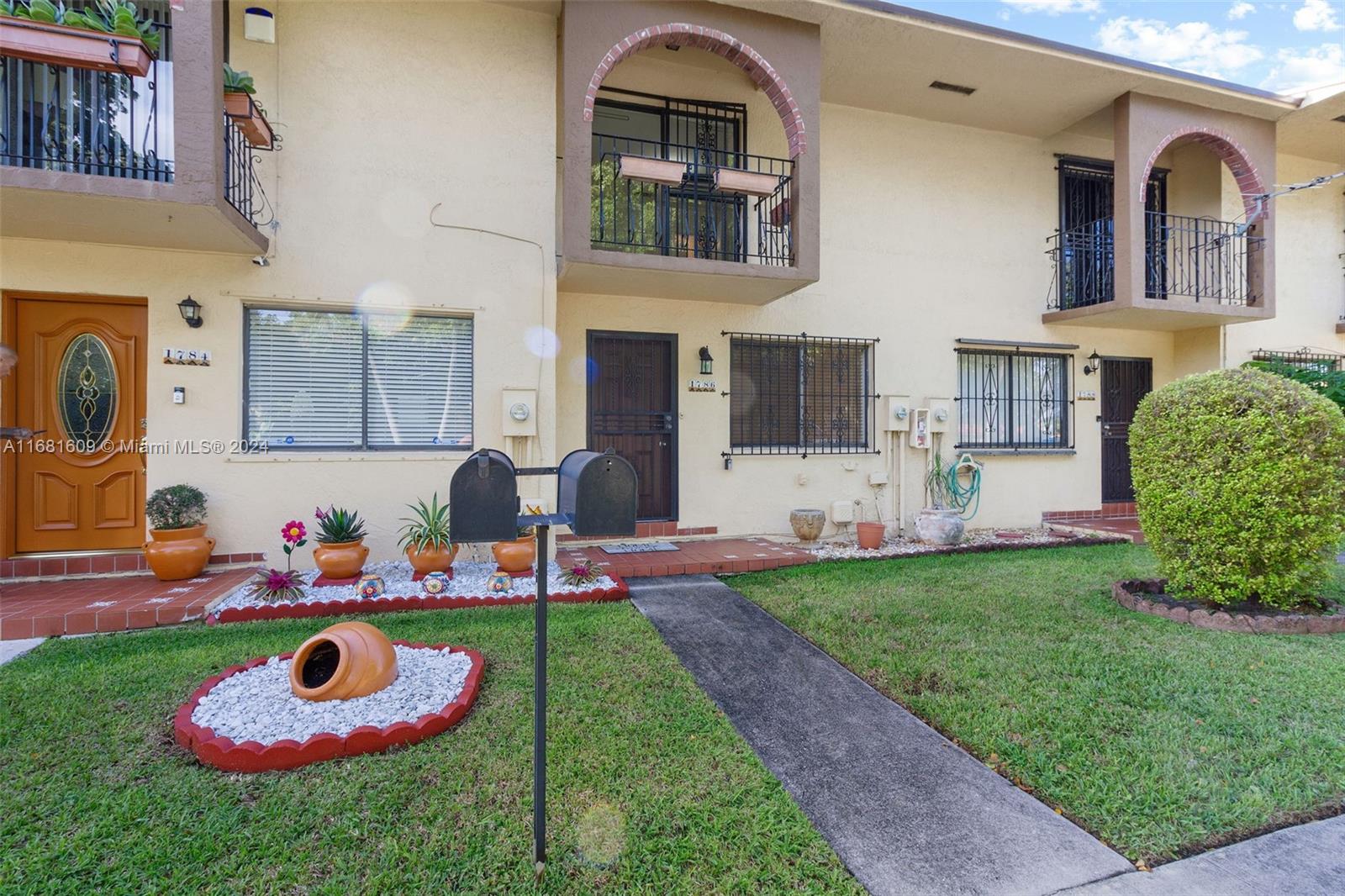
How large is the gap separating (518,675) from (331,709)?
0.90 m

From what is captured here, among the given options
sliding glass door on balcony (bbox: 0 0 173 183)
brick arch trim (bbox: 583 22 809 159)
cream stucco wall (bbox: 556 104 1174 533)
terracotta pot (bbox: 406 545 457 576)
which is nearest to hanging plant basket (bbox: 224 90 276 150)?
sliding glass door on balcony (bbox: 0 0 173 183)

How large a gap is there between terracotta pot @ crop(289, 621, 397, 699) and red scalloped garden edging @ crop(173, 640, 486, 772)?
0.31 metres

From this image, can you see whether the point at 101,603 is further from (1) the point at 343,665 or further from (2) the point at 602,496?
(2) the point at 602,496

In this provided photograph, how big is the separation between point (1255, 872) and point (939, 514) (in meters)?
5.42

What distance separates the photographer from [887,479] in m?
7.63

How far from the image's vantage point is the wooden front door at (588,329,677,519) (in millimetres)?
6809

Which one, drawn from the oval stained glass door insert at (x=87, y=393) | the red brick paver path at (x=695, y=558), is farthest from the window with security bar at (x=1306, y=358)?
the oval stained glass door insert at (x=87, y=393)

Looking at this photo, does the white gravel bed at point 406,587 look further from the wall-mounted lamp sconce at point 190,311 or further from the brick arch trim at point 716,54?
the brick arch trim at point 716,54

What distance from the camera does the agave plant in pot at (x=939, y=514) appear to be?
7.00 metres

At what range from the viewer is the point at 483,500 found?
1758mm

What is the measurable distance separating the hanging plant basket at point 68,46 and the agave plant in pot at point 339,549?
345 cm

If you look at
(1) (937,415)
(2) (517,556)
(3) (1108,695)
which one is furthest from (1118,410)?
(2) (517,556)

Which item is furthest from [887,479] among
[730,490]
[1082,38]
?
[1082,38]

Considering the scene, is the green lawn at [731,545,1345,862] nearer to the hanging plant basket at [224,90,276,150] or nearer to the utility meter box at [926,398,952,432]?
the utility meter box at [926,398,952,432]
